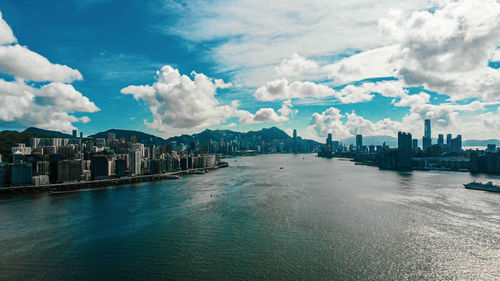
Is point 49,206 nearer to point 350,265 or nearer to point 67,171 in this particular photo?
point 67,171

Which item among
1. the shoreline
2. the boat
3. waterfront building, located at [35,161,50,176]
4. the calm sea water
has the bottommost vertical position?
the shoreline

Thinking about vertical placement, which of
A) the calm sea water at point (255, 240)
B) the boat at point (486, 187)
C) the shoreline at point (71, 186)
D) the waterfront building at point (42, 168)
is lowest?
the shoreline at point (71, 186)

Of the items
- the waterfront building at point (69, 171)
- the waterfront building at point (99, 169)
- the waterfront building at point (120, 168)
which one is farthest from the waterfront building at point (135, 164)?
the waterfront building at point (69, 171)

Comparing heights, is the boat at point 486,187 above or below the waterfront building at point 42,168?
below

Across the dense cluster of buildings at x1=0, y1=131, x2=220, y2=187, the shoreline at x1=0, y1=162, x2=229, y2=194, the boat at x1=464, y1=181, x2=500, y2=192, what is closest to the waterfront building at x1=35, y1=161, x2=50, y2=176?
the dense cluster of buildings at x1=0, y1=131, x2=220, y2=187

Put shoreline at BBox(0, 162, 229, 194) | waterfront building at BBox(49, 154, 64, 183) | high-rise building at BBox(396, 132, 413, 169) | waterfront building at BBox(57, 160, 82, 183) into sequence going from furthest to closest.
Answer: high-rise building at BBox(396, 132, 413, 169)
waterfront building at BBox(57, 160, 82, 183)
waterfront building at BBox(49, 154, 64, 183)
shoreline at BBox(0, 162, 229, 194)

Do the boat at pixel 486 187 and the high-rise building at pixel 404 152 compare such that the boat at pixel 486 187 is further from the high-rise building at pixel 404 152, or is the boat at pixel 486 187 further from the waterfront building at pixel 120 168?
the waterfront building at pixel 120 168

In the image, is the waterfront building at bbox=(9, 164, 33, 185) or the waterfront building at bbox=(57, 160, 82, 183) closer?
the waterfront building at bbox=(9, 164, 33, 185)

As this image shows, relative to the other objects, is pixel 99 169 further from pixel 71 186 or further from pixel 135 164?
pixel 135 164

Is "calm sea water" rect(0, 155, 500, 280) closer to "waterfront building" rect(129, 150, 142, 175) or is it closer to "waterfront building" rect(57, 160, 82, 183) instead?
"waterfront building" rect(57, 160, 82, 183)
